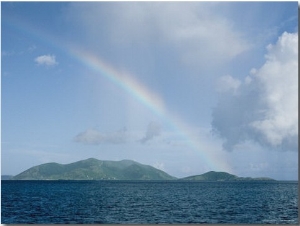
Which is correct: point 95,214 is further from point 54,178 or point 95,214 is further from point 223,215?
point 54,178

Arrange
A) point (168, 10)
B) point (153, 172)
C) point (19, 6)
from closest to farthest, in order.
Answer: point (168, 10)
point (19, 6)
point (153, 172)

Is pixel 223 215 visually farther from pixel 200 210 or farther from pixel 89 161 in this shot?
pixel 89 161

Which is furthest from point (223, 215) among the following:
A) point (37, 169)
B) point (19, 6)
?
point (37, 169)

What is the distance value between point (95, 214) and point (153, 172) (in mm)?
40814

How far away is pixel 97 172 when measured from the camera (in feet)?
184

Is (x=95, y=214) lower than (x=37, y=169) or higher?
lower

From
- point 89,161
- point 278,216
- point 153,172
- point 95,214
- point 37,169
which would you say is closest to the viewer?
point 278,216

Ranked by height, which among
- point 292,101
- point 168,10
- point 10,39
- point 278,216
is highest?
point 10,39

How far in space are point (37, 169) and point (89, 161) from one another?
1437cm

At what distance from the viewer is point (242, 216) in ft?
45.4

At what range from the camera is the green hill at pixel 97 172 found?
174 ft

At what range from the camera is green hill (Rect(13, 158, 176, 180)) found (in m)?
53.2

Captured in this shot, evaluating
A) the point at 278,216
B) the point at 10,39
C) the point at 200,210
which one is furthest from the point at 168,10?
the point at 10,39

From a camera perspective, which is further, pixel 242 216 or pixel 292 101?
pixel 292 101
